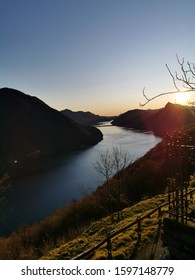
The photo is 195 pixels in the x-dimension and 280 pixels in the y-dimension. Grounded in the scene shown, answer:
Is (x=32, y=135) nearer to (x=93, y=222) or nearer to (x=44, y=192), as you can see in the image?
(x=44, y=192)

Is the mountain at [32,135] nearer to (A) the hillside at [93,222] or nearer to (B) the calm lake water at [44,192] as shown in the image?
(B) the calm lake water at [44,192]

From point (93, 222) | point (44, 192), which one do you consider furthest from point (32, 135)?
point (93, 222)

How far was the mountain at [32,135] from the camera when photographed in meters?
134

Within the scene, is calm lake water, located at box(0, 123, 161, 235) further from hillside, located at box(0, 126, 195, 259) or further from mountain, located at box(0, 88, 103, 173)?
mountain, located at box(0, 88, 103, 173)

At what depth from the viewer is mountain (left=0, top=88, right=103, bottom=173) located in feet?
439

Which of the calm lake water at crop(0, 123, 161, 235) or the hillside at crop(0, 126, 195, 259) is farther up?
the hillside at crop(0, 126, 195, 259)

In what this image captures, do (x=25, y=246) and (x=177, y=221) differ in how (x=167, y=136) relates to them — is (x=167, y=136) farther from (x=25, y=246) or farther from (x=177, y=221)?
(x=25, y=246)

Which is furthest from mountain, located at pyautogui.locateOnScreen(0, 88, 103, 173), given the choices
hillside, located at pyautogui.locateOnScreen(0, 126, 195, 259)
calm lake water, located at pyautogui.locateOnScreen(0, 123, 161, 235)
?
hillside, located at pyautogui.locateOnScreen(0, 126, 195, 259)

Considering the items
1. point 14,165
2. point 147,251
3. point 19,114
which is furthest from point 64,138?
point 147,251

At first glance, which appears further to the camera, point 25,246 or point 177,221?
point 25,246

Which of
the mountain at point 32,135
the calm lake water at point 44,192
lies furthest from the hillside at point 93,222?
the mountain at point 32,135

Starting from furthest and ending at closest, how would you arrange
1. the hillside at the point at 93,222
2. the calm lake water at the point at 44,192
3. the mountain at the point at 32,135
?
the mountain at the point at 32,135 → the calm lake water at the point at 44,192 → the hillside at the point at 93,222
